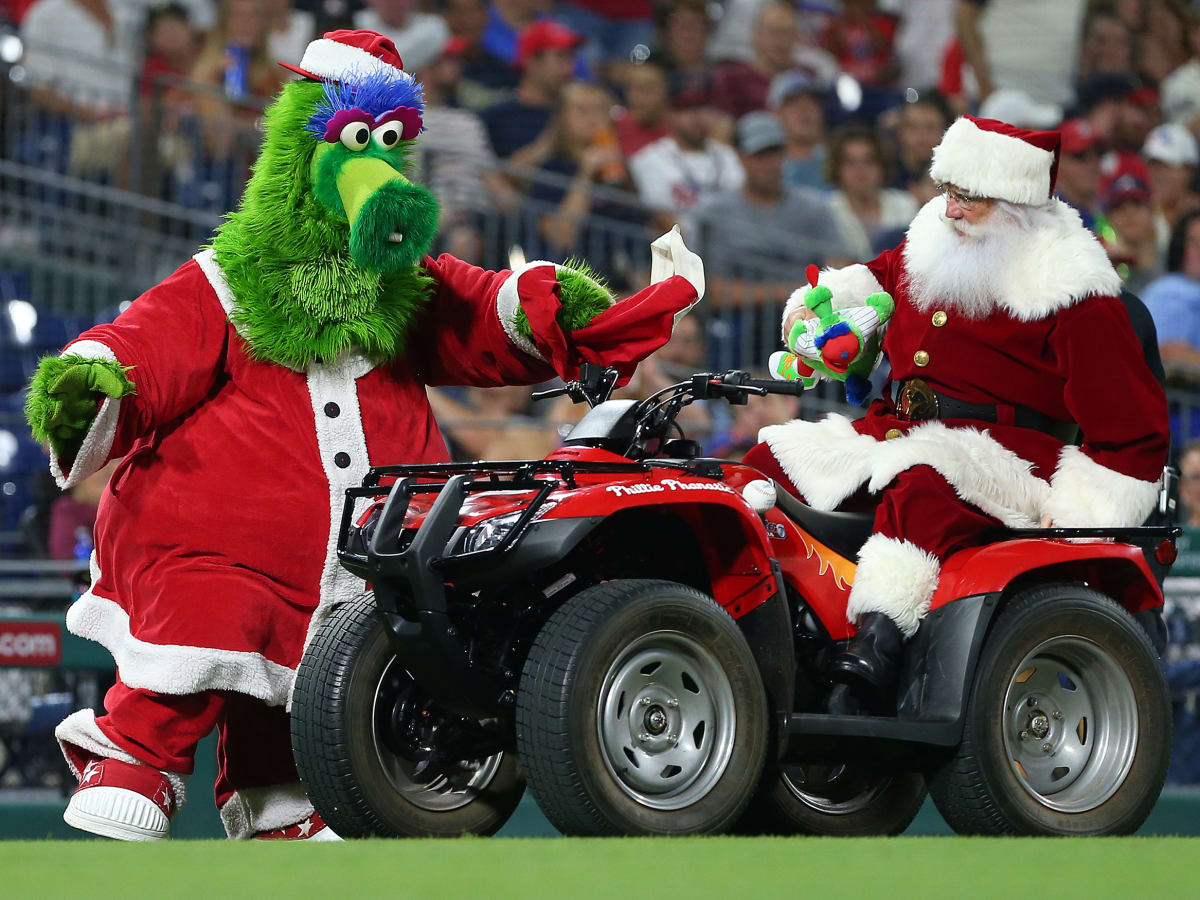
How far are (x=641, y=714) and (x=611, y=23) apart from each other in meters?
8.02

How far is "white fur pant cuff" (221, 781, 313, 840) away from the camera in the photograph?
408 cm

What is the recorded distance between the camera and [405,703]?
3258 millimetres

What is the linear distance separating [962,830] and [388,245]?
1.71 m

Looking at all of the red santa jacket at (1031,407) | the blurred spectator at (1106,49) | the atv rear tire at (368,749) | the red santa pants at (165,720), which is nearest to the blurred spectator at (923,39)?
the blurred spectator at (1106,49)

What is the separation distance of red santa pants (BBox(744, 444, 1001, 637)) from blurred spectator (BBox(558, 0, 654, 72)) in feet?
23.2

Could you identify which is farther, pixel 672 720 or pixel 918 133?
pixel 918 133

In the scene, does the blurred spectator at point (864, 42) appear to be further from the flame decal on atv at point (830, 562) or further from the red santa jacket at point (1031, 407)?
the flame decal on atv at point (830, 562)

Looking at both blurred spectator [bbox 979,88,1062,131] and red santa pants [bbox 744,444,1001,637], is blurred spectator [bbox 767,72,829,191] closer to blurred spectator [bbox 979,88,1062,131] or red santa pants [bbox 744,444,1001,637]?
blurred spectator [bbox 979,88,1062,131]

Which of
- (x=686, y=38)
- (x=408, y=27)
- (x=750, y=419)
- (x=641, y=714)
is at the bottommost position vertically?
(x=641, y=714)

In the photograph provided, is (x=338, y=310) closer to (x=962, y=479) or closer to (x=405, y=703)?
(x=405, y=703)

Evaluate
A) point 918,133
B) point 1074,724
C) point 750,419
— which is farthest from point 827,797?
point 918,133

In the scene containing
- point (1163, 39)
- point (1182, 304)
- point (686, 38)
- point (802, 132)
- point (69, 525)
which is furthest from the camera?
point (1163, 39)

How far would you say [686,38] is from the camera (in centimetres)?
1041

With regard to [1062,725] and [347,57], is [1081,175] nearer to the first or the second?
[347,57]
